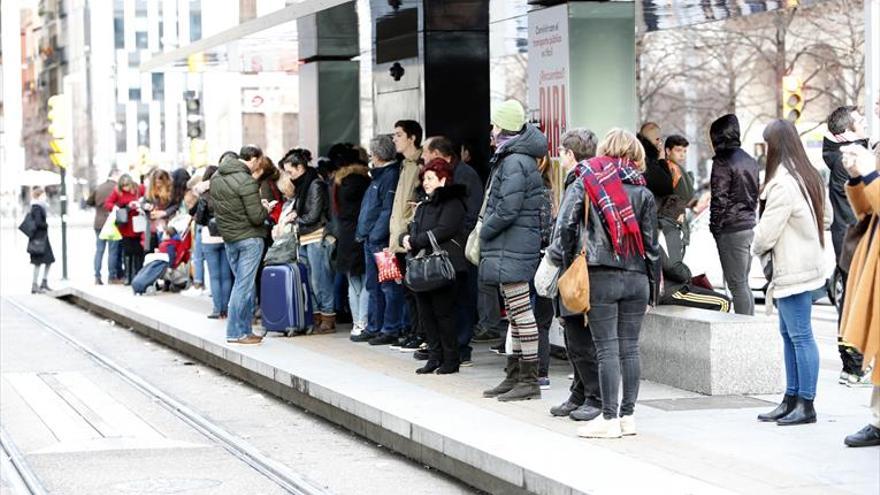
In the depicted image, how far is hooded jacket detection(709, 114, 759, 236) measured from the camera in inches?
529

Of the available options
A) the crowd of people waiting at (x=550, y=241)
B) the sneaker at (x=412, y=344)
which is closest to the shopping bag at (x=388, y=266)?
the crowd of people waiting at (x=550, y=241)

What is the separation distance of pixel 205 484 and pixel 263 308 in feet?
23.1

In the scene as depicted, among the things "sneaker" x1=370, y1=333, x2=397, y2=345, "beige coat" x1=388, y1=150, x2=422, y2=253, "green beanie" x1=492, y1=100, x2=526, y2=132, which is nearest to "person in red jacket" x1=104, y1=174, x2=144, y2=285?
"sneaker" x1=370, y1=333, x2=397, y2=345

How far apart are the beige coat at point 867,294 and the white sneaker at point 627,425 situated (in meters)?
1.77

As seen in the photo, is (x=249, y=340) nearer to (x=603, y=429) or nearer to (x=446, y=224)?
(x=446, y=224)

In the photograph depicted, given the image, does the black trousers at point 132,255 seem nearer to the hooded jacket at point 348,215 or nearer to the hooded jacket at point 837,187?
the hooded jacket at point 348,215

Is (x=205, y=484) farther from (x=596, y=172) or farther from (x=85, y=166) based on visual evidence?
(x=85, y=166)

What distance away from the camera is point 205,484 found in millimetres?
10148

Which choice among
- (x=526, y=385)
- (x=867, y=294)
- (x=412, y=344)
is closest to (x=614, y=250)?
(x=867, y=294)

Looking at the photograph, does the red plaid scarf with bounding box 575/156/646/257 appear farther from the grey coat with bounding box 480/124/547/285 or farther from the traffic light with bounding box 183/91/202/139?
the traffic light with bounding box 183/91/202/139

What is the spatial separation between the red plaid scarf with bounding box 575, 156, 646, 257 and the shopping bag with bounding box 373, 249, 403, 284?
4635 millimetres

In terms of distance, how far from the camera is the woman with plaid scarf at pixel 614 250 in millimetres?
9766

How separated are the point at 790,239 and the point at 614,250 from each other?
1209 mm

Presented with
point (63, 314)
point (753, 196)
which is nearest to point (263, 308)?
point (753, 196)
